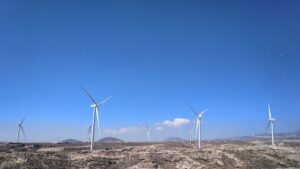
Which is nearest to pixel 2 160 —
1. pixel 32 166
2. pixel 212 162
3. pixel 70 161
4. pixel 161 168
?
pixel 32 166

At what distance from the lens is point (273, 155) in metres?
83.6

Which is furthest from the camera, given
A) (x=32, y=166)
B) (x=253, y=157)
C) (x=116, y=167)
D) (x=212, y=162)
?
(x=253, y=157)

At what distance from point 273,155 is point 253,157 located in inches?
337

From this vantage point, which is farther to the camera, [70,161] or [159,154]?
[159,154]

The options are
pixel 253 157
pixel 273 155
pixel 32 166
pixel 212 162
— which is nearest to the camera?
pixel 32 166

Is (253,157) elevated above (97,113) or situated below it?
below

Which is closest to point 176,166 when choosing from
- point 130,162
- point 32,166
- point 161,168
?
point 161,168

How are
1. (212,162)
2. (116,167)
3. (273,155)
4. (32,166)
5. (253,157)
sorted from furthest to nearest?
1. (273,155)
2. (253,157)
3. (212,162)
4. (116,167)
5. (32,166)

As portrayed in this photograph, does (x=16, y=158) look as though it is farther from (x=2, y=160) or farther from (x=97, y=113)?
(x=97, y=113)

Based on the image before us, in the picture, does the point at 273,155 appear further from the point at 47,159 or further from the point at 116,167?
the point at 47,159

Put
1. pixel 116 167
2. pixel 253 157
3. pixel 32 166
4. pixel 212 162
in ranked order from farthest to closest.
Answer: pixel 253 157, pixel 212 162, pixel 116 167, pixel 32 166

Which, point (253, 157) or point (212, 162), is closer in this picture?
point (212, 162)

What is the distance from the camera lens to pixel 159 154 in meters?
69.9

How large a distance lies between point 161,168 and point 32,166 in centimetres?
1956
